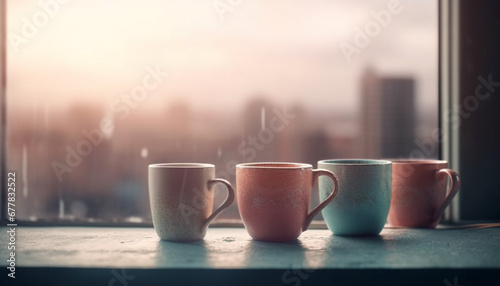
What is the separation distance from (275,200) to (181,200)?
0.16 metres

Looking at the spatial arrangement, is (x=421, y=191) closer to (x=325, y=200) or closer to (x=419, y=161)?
(x=419, y=161)

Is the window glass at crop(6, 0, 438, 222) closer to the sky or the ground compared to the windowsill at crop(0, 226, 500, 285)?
closer to the sky

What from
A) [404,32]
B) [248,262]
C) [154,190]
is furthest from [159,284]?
[404,32]

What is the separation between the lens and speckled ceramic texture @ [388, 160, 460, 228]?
1125 millimetres

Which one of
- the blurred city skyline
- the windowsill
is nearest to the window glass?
the blurred city skyline

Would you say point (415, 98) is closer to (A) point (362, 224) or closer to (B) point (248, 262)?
(A) point (362, 224)

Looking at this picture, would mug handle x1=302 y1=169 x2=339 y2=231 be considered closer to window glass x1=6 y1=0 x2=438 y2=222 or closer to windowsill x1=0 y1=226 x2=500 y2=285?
windowsill x1=0 y1=226 x2=500 y2=285

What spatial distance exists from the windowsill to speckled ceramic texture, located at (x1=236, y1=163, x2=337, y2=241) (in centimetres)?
3

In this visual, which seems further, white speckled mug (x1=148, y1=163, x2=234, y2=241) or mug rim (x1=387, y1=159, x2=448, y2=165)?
mug rim (x1=387, y1=159, x2=448, y2=165)

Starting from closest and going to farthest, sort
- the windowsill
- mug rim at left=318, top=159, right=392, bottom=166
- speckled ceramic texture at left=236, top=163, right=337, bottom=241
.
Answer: the windowsill < speckled ceramic texture at left=236, top=163, right=337, bottom=241 < mug rim at left=318, top=159, right=392, bottom=166

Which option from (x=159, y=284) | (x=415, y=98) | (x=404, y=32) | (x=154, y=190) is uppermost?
(x=404, y=32)

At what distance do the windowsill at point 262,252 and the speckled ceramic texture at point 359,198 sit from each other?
25 millimetres

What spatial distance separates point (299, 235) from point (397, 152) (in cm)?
32

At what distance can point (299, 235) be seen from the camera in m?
1.04
